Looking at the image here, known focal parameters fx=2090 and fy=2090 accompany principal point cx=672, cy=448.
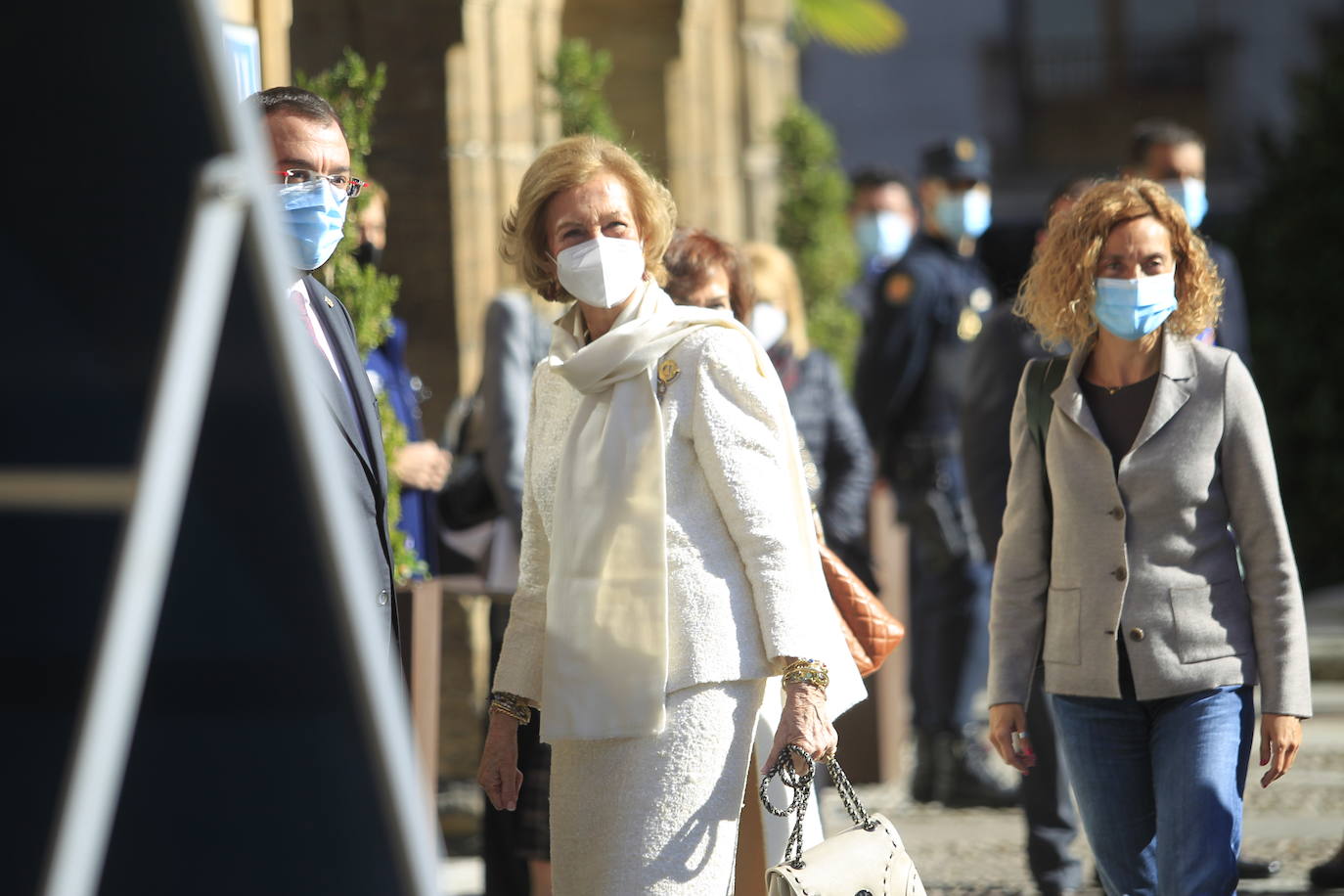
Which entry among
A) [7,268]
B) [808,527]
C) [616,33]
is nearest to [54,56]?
[7,268]

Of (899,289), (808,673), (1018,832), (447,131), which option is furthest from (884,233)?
(808,673)

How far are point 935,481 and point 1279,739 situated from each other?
3.64 meters

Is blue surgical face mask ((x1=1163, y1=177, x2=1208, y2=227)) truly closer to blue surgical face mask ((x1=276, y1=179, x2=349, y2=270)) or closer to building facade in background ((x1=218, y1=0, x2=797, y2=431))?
building facade in background ((x1=218, y1=0, x2=797, y2=431))

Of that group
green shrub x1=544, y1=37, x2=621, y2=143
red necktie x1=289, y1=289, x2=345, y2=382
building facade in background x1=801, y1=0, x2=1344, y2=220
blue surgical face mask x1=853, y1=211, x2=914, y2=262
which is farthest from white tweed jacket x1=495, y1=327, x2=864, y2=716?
building facade in background x1=801, y1=0, x2=1344, y2=220

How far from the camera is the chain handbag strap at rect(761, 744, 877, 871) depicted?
134 inches

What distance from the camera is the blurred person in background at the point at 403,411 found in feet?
17.3

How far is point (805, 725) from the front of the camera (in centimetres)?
338

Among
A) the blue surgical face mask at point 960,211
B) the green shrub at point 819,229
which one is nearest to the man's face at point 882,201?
the green shrub at point 819,229

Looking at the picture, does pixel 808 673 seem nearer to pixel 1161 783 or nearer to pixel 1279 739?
pixel 1161 783

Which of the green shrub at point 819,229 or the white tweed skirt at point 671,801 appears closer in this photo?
the white tweed skirt at point 671,801

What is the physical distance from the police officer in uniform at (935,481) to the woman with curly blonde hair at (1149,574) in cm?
303

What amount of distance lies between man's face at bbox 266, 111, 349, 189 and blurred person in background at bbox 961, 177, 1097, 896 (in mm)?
2452

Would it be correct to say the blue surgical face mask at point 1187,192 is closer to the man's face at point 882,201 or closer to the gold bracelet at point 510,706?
the gold bracelet at point 510,706

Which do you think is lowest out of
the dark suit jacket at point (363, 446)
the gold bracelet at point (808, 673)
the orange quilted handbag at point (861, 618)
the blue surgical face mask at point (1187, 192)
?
the gold bracelet at point (808, 673)
